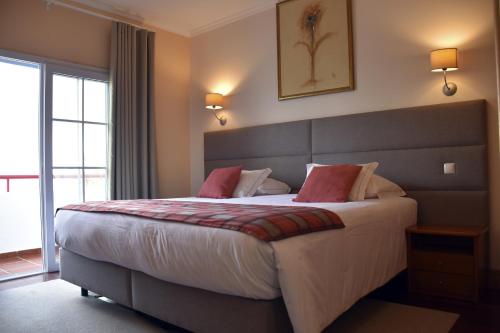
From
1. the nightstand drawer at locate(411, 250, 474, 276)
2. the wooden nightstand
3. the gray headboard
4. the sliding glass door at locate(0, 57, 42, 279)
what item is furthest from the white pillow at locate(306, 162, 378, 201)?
the sliding glass door at locate(0, 57, 42, 279)

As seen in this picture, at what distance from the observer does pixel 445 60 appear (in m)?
2.91

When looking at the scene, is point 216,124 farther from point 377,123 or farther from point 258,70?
point 377,123

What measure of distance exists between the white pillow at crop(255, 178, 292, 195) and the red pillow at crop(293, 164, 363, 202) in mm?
732

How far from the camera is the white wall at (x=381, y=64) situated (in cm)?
292

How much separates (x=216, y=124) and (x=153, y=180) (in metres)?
1.04

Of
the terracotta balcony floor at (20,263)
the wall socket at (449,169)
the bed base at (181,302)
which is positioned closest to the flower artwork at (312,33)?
the wall socket at (449,169)

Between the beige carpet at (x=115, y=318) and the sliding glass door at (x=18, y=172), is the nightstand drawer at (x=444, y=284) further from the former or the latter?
the sliding glass door at (x=18, y=172)

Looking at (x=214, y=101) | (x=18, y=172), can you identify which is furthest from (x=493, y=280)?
(x=18, y=172)

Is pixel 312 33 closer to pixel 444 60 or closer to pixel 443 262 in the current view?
pixel 444 60

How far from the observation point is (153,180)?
14.4 feet

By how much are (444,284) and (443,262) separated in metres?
0.15

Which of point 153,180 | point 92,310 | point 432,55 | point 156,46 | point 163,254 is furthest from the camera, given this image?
point 156,46

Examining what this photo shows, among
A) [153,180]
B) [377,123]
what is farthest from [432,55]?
[153,180]

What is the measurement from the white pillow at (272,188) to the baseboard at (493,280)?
1.83 meters
